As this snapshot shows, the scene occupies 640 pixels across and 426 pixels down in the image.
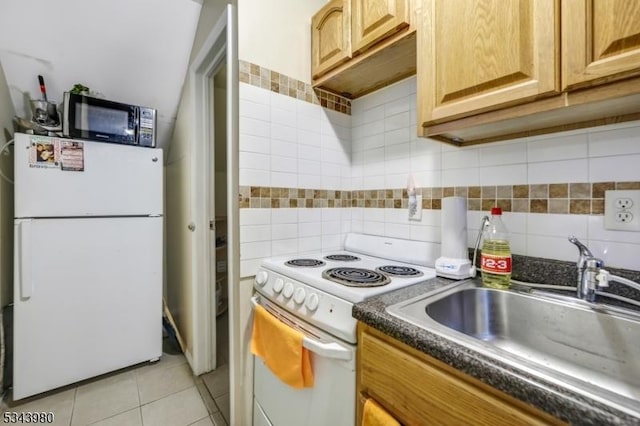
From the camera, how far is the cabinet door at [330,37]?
1241mm

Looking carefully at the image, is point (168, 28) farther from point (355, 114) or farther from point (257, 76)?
point (355, 114)

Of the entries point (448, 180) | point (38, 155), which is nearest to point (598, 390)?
point (448, 180)

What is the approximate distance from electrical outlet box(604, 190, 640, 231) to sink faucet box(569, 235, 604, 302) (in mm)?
124

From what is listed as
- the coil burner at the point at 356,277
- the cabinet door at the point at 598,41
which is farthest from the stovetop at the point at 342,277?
the cabinet door at the point at 598,41

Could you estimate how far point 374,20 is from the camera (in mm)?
1107

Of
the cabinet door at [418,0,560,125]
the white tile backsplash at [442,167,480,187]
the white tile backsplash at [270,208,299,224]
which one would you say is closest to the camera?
the cabinet door at [418,0,560,125]

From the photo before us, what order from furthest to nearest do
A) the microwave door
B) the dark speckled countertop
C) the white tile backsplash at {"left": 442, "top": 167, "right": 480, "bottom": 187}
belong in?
the microwave door, the white tile backsplash at {"left": 442, "top": 167, "right": 480, "bottom": 187}, the dark speckled countertop

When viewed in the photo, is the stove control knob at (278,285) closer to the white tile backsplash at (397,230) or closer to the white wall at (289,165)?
the white wall at (289,165)

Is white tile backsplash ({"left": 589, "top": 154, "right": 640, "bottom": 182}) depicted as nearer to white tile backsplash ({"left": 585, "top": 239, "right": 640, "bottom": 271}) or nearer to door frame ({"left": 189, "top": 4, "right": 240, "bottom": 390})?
white tile backsplash ({"left": 585, "top": 239, "right": 640, "bottom": 271})

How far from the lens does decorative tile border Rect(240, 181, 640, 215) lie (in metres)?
0.87

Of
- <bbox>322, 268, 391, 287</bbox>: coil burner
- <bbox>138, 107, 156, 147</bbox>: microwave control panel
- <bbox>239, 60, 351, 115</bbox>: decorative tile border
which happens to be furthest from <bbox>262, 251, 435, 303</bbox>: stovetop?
<bbox>138, 107, 156, 147</bbox>: microwave control panel

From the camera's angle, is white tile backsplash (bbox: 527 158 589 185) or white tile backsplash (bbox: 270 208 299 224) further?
white tile backsplash (bbox: 270 208 299 224)

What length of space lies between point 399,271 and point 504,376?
663mm

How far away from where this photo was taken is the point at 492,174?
1084 millimetres
